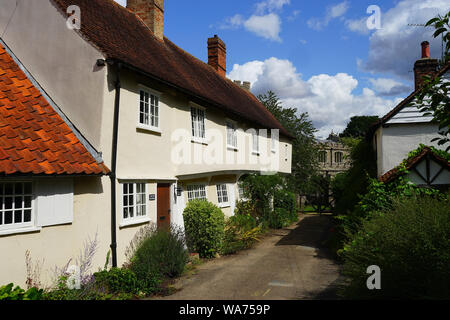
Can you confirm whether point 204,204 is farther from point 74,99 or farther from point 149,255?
point 74,99

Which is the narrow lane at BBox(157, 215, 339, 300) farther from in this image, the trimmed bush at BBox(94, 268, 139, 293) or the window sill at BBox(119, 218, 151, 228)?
the window sill at BBox(119, 218, 151, 228)

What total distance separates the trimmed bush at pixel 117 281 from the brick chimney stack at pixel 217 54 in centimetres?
1613

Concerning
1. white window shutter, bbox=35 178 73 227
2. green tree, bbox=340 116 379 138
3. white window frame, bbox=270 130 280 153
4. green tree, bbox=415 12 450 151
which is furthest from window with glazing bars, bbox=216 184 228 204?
green tree, bbox=340 116 379 138

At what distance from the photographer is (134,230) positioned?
31.0ft

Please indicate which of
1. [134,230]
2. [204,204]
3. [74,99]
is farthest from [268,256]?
[74,99]

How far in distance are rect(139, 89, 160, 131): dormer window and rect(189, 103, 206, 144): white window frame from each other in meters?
2.08

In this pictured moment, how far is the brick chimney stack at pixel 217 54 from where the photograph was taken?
21359 mm

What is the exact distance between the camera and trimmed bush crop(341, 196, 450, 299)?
476 cm

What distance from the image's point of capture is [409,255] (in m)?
5.07

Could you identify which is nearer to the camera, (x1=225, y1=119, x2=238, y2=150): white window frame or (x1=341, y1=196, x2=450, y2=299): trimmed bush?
(x1=341, y1=196, x2=450, y2=299): trimmed bush

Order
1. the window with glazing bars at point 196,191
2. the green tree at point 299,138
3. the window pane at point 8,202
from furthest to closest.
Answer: the green tree at point 299,138
the window with glazing bars at point 196,191
the window pane at point 8,202

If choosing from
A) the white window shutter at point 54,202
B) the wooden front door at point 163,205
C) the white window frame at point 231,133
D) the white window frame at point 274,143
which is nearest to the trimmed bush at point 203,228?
the wooden front door at point 163,205

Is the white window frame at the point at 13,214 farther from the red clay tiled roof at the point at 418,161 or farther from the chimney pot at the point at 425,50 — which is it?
the chimney pot at the point at 425,50

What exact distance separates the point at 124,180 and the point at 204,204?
11.3ft
